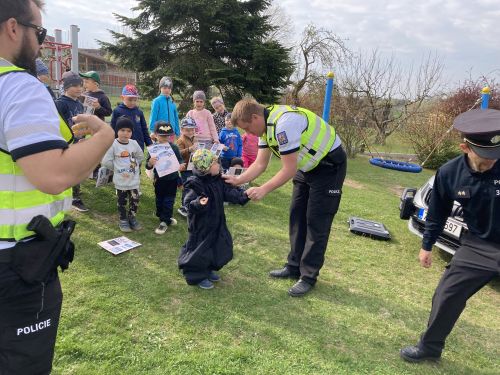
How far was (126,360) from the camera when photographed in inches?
103

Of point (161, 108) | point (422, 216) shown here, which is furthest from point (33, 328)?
point (161, 108)

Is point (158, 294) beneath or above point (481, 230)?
beneath

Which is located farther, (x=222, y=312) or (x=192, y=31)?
(x=192, y=31)

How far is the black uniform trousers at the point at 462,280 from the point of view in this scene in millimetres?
2590

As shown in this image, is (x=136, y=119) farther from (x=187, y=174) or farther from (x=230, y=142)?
(x=230, y=142)

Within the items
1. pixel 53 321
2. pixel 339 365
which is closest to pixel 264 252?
pixel 339 365

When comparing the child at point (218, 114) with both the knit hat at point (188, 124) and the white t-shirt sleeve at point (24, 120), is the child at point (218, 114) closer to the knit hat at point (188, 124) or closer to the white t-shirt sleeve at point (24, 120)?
the knit hat at point (188, 124)

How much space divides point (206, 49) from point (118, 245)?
11985mm

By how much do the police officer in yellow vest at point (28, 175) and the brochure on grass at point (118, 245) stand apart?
2706mm

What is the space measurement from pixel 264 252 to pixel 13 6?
3856mm

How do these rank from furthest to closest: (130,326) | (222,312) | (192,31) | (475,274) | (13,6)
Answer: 1. (192,31)
2. (222,312)
3. (130,326)
4. (475,274)
5. (13,6)

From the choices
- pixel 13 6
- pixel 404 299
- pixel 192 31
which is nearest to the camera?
pixel 13 6

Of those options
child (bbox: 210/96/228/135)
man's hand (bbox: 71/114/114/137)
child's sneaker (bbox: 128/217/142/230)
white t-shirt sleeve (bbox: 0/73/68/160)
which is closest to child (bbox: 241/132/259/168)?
child (bbox: 210/96/228/135)

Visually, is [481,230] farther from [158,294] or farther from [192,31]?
[192,31]
